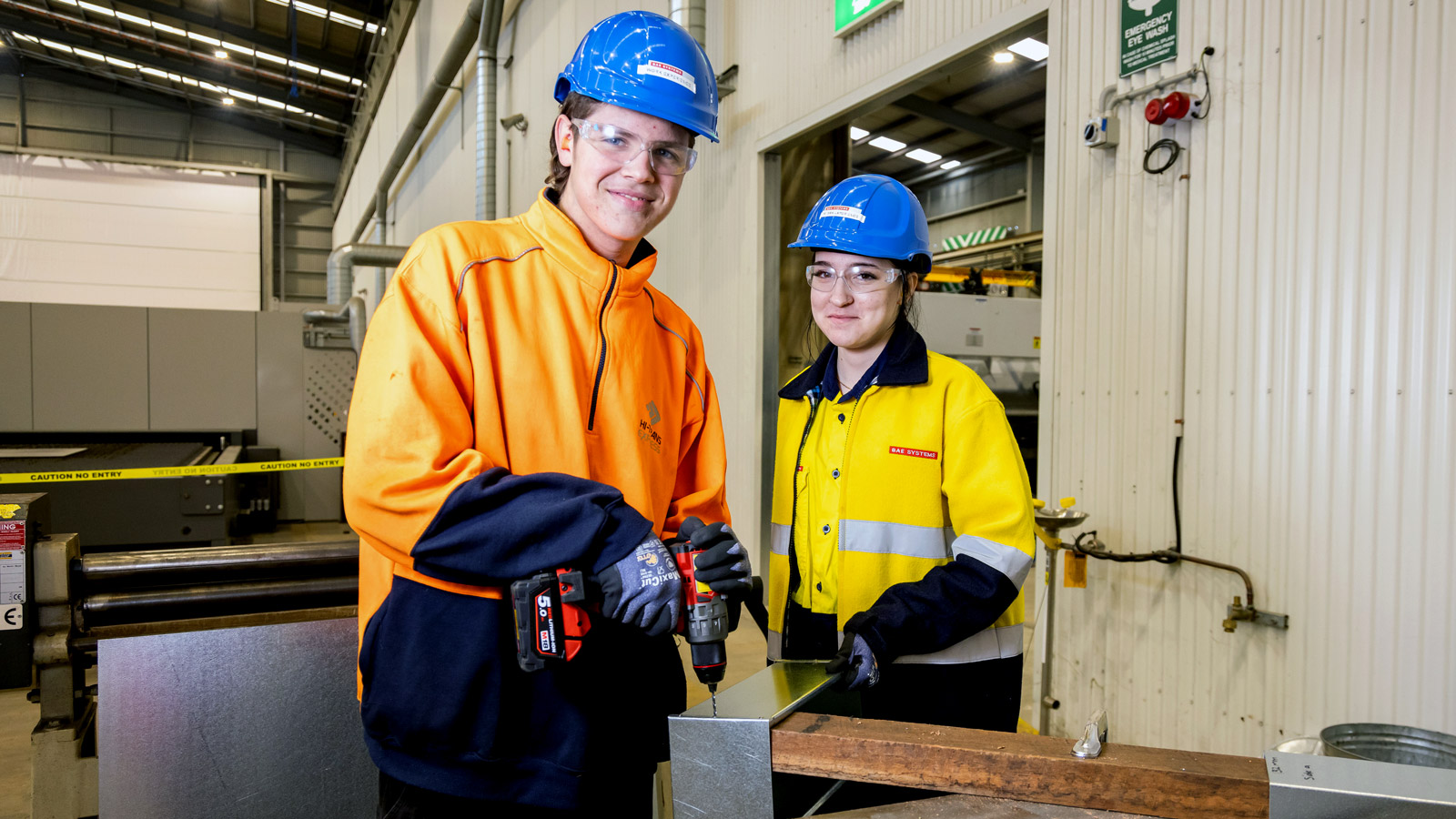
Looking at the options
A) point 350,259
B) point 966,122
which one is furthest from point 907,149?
point 350,259

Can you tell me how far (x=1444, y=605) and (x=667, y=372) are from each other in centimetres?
192

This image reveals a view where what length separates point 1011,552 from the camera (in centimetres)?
140

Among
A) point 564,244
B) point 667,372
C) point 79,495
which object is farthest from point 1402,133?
point 79,495

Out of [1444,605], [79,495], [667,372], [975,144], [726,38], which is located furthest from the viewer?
[975,144]

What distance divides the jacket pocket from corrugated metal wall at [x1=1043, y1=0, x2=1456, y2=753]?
208cm

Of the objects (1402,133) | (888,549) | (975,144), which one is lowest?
(888,549)

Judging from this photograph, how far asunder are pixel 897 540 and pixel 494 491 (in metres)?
0.83

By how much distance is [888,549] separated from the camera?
154cm

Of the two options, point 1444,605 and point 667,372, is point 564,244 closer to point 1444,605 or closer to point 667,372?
point 667,372

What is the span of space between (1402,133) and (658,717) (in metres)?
2.16

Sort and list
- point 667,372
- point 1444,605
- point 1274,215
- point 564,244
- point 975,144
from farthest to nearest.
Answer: point 975,144 < point 1274,215 < point 1444,605 < point 667,372 < point 564,244

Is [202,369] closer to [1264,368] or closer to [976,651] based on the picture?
[976,651]

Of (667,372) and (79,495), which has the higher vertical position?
(667,372)

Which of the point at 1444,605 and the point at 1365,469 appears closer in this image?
the point at 1444,605
